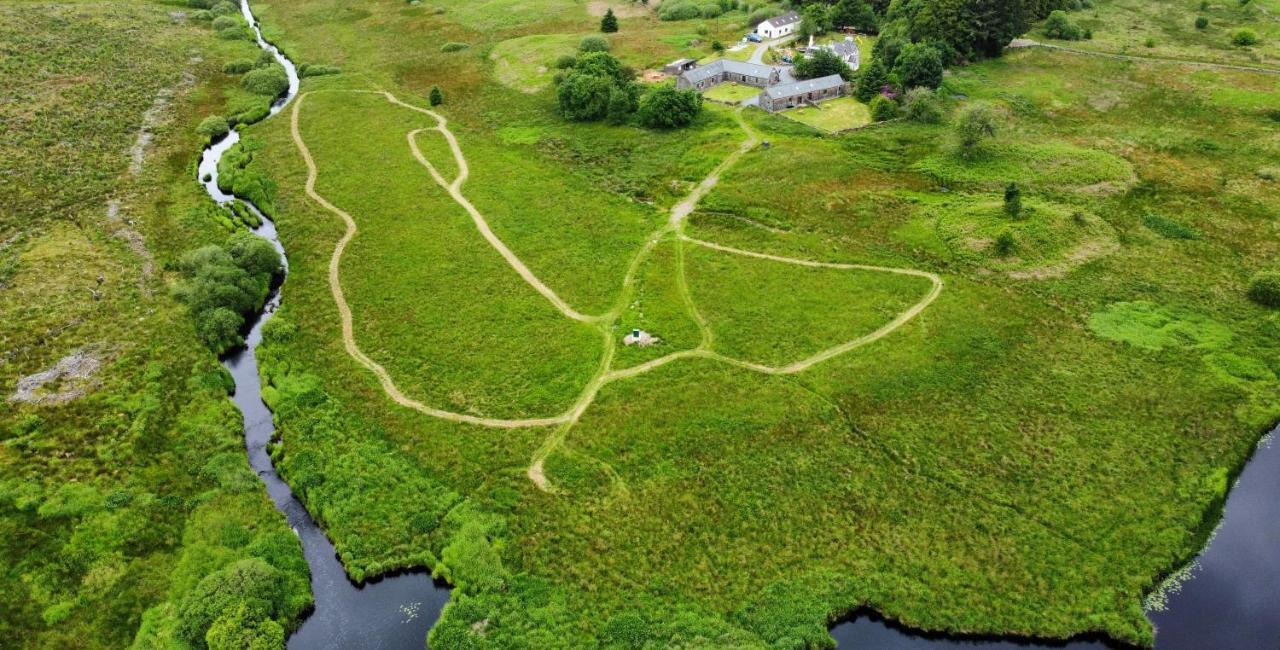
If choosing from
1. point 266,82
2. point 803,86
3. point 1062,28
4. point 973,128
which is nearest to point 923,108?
point 973,128

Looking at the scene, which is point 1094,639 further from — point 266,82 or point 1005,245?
point 266,82

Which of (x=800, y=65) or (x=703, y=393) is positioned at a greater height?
(x=800, y=65)

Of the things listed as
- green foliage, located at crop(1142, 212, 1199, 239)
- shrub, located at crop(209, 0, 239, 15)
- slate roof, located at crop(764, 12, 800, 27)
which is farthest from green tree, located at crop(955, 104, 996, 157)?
shrub, located at crop(209, 0, 239, 15)

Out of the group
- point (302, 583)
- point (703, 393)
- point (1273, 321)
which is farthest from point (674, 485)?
point (1273, 321)

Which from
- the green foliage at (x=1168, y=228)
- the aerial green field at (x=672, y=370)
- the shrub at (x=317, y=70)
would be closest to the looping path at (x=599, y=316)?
Result: the aerial green field at (x=672, y=370)

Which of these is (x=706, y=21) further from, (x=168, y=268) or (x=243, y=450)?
(x=243, y=450)

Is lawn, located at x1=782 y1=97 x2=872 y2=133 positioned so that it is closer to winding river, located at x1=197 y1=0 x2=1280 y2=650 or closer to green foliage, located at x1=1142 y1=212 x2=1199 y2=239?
green foliage, located at x1=1142 y1=212 x2=1199 y2=239
